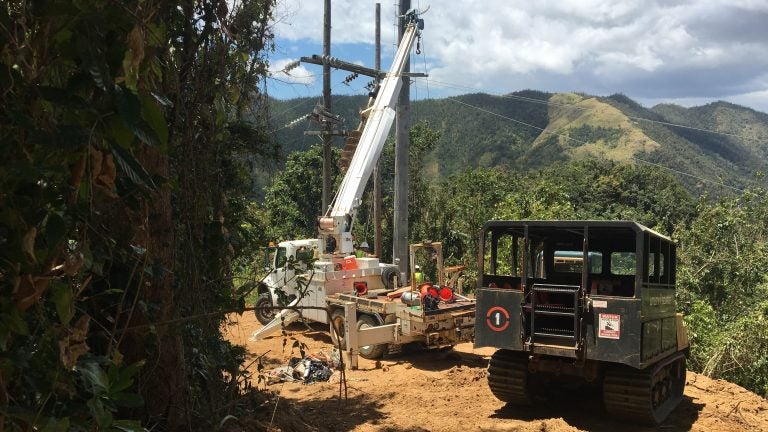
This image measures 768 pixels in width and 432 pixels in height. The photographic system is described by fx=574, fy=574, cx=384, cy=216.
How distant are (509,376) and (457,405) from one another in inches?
44.5

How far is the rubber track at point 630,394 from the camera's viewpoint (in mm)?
7152

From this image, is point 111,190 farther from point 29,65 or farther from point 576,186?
point 576,186

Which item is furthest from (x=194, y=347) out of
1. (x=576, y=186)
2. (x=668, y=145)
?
(x=668, y=145)

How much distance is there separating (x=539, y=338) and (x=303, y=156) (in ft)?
106

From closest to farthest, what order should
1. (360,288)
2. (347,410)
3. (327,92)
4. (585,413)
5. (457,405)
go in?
(347,410) < (585,413) < (457,405) < (360,288) < (327,92)

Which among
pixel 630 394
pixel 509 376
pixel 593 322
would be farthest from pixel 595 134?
pixel 593 322

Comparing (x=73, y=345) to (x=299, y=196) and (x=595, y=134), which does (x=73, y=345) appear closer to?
(x=299, y=196)

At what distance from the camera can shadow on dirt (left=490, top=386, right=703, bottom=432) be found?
777 centimetres

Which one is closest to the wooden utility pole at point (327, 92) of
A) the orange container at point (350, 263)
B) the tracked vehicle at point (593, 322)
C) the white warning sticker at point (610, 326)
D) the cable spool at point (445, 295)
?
the orange container at point (350, 263)

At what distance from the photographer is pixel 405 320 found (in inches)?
443

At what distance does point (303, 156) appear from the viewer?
38.3 m

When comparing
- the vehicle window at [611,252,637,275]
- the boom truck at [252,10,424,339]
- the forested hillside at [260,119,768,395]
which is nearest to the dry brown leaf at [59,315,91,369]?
the forested hillside at [260,119,768,395]

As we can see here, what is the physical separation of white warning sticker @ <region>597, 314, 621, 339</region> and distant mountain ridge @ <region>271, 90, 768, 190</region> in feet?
276

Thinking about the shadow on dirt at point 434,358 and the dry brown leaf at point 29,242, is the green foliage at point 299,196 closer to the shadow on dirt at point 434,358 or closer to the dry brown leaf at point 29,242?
the shadow on dirt at point 434,358
